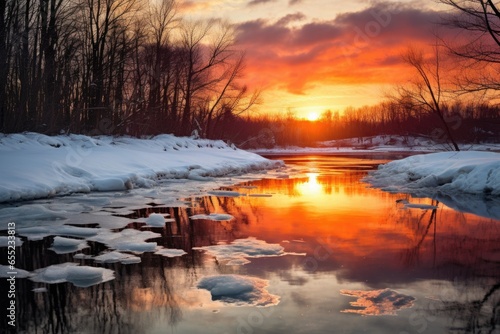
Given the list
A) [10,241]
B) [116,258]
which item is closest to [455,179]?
[116,258]

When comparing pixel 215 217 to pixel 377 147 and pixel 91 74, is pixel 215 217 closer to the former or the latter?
pixel 91 74

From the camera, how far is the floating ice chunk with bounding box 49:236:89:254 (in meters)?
5.86

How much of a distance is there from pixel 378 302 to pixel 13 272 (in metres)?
4.13

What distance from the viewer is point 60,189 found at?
11.8m

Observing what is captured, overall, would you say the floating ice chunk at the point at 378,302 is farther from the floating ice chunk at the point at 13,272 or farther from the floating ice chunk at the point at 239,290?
the floating ice chunk at the point at 13,272

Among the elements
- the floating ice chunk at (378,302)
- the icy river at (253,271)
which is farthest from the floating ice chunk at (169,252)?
the floating ice chunk at (378,302)

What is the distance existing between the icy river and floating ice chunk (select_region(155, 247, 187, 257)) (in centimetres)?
4

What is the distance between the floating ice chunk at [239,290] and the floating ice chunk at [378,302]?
785mm

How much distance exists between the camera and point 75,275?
4.68 meters

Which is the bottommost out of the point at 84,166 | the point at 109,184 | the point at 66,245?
the point at 66,245

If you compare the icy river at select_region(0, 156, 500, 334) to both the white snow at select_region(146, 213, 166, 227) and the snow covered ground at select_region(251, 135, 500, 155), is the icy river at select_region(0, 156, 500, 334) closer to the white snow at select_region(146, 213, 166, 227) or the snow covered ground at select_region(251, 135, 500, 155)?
the white snow at select_region(146, 213, 166, 227)

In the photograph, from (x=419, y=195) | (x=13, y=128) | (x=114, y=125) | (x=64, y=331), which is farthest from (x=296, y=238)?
(x=114, y=125)

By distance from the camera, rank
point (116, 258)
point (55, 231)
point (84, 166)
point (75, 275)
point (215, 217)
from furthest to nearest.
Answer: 1. point (84, 166)
2. point (215, 217)
3. point (55, 231)
4. point (116, 258)
5. point (75, 275)

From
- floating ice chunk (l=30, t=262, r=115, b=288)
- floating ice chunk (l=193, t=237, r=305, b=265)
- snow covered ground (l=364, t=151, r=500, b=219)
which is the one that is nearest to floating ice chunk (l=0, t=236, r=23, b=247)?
floating ice chunk (l=30, t=262, r=115, b=288)
